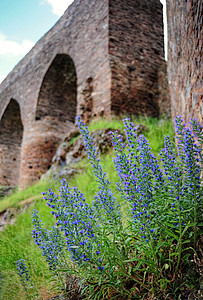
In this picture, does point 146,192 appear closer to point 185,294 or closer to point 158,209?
point 158,209

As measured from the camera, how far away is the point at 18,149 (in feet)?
45.5

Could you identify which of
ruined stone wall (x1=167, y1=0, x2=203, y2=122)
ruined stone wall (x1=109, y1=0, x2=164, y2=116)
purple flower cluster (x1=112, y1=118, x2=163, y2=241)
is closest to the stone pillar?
ruined stone wall (x1=109, y1=0, x2=164, y2=116)

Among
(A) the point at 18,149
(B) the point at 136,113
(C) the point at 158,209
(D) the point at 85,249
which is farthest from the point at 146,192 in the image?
(A) the point at 18,149

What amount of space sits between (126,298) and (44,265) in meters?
1.19

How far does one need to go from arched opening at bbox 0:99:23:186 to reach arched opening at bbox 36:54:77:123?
3.27m

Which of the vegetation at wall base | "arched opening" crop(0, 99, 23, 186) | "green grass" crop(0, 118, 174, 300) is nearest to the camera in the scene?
the vegetation at wall base

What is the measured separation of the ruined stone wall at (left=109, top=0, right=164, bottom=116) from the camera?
22.4 feet

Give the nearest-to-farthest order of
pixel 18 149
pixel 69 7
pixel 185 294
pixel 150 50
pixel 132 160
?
pixel 185 294 < pixel 132 160 < pixel 150 50 < pixel 69 7 < pixel 18 149

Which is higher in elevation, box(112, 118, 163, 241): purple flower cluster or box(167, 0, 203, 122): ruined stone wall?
box(167, 0, 203, 122): ruined stone wall

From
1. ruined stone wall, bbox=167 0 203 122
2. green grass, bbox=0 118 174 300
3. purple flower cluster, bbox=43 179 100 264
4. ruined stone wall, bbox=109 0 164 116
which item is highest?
ruined stone wall, bbox=109 0 164 116

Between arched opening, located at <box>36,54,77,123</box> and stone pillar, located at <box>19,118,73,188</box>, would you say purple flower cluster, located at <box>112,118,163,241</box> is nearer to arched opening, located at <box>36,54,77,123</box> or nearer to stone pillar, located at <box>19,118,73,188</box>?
→ stone pillar, located at <box>19,118,73,188</box>

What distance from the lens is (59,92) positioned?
10453 millimetres

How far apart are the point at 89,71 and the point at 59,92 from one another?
3096 millimetres

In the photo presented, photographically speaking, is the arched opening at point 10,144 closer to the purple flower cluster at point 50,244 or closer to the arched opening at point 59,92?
the arched opening at point 59,92
